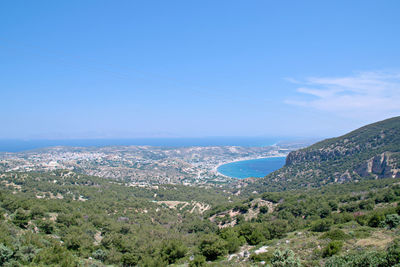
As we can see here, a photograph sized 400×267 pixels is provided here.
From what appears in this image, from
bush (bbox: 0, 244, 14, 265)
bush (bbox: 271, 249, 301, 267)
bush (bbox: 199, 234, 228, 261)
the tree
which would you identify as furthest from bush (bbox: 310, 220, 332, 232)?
bush (bbox: 0, 244, 14, 265)

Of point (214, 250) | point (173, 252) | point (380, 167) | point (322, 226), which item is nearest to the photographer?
point (214, 250)

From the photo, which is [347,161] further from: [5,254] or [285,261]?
[5,254]

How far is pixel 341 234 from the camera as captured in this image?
38.6ft

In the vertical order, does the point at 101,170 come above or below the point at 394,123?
below

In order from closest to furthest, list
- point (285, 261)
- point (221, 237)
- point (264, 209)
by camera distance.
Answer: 1. point (285, 261)
2. point (221, 237)
3. point (264, 209)

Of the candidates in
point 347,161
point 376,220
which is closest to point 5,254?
point 376,220

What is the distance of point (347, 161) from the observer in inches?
2244

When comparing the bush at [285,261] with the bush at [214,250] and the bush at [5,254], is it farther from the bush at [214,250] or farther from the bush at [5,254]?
the bush at [5,254]

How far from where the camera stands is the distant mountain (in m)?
47.0

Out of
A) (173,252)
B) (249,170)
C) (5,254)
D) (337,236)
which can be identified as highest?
(5,254)

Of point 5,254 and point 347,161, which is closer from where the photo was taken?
point 5,254

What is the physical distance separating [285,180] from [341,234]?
5533 centimetres

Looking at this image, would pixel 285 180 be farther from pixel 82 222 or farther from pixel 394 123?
pixel 82 222

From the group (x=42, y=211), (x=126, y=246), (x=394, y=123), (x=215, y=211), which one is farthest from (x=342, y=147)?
(x=42, y=211)
